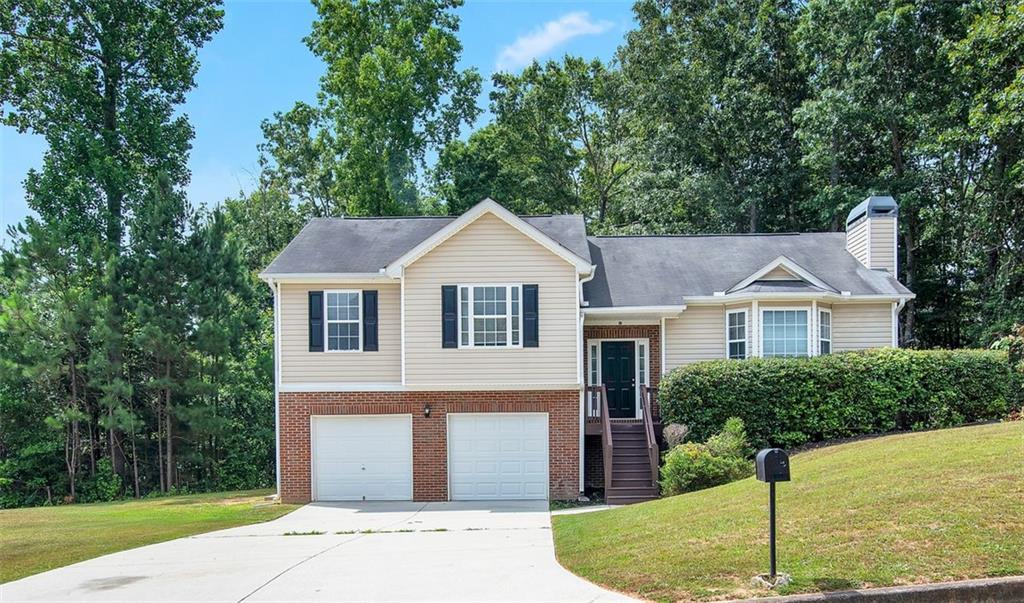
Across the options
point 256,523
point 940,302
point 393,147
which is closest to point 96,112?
point 393,147

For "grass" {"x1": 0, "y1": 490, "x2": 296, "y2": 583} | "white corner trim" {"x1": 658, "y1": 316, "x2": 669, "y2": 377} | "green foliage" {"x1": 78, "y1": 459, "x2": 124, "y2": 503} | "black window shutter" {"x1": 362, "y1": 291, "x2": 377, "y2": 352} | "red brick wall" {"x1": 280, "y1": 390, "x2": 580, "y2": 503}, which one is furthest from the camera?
"green foliage" {"x1": 78, "y1": 459, "x2": 124, "y2": 503}

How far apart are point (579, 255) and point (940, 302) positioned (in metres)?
18.4

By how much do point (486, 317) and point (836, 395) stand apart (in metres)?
7.70

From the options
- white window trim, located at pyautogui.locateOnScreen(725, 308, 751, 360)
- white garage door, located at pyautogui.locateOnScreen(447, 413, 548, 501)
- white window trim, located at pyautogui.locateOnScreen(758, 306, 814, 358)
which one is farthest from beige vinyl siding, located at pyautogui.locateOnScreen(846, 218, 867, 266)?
white garage door, located at pyautogui.locateOnScreen(447, 413, 548, 501)

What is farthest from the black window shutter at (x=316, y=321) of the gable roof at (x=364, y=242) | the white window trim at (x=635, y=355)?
the white window trim at (x=635, y=355)

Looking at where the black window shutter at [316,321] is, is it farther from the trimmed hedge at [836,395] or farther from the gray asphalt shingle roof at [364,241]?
the trimmed hedge at [836,395]

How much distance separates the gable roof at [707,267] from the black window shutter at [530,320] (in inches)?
84.7

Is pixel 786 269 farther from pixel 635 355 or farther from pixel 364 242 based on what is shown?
pixel 364 242

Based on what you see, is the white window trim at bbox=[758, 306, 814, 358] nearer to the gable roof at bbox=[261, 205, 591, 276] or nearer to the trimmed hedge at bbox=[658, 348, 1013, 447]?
the trimmed hedge at bbox=[658, 348, 1013, 447]

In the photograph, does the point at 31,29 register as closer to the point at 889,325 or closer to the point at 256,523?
the point at 256,523

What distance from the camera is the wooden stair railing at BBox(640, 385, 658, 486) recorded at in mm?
14531

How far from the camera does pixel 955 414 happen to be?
49.3ft

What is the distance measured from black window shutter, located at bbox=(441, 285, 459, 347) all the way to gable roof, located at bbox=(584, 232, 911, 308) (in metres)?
3.50

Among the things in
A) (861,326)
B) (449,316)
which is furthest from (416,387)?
(861,326)
